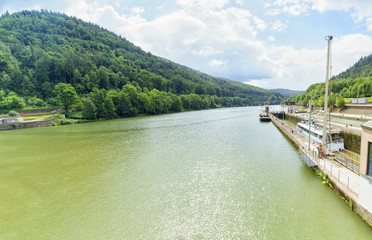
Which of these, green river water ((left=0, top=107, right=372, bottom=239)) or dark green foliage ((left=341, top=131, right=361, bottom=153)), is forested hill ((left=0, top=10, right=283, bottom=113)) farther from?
dark green foliage ((left=341, top=131, right=361, bottom=153))

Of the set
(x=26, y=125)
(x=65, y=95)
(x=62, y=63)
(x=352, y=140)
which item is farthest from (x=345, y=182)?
(x=62, y=63)

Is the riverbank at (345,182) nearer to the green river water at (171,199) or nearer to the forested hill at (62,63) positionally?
the green river water at (171,199)

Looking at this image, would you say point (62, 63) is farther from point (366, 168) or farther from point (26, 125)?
point (366, 168)

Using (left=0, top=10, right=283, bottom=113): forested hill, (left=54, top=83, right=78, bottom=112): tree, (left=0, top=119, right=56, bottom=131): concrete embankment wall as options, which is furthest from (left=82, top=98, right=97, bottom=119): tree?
(left=0, top=10, right=283, bottom=113): forested hill

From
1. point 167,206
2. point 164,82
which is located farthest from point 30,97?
point 167,206

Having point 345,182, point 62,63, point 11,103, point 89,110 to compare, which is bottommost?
point 345,182

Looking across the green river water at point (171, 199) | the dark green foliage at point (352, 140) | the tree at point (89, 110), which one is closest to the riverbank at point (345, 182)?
the green river water at point (171, 199)

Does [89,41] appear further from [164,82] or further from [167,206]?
[167,206]
